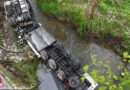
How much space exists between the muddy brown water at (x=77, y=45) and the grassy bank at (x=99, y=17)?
2.47 feet

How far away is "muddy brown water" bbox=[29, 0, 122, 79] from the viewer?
9859 mm

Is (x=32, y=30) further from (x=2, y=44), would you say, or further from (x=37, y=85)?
(x=37, y=85)

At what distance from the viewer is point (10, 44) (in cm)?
965

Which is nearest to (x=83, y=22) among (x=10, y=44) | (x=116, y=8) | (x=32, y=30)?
(x=116, y=8)

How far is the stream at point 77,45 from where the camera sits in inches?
388

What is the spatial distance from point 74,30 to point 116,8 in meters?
5.12

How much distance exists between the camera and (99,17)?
11.0 m

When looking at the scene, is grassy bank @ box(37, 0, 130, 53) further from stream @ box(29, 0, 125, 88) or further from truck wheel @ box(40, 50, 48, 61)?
truck wheel @ box(40, 50, 48, 61)

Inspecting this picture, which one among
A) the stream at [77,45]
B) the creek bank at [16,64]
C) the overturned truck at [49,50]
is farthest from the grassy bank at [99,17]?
the creek bank at [16,64]

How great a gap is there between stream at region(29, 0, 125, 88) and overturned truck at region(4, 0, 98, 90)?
1.84 meters

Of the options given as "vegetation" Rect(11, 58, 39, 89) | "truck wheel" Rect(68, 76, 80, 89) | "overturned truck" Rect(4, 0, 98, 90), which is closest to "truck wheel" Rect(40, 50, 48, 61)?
"overturned truck" Rect(4, 0, 98, 90)

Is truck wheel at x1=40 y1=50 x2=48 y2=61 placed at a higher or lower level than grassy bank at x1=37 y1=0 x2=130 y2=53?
lower

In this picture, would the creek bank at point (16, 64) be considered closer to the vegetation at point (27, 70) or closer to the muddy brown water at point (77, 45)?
the vegetation at point (27, 70)

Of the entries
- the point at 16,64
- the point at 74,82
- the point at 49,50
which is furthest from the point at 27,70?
the point at 74,82
